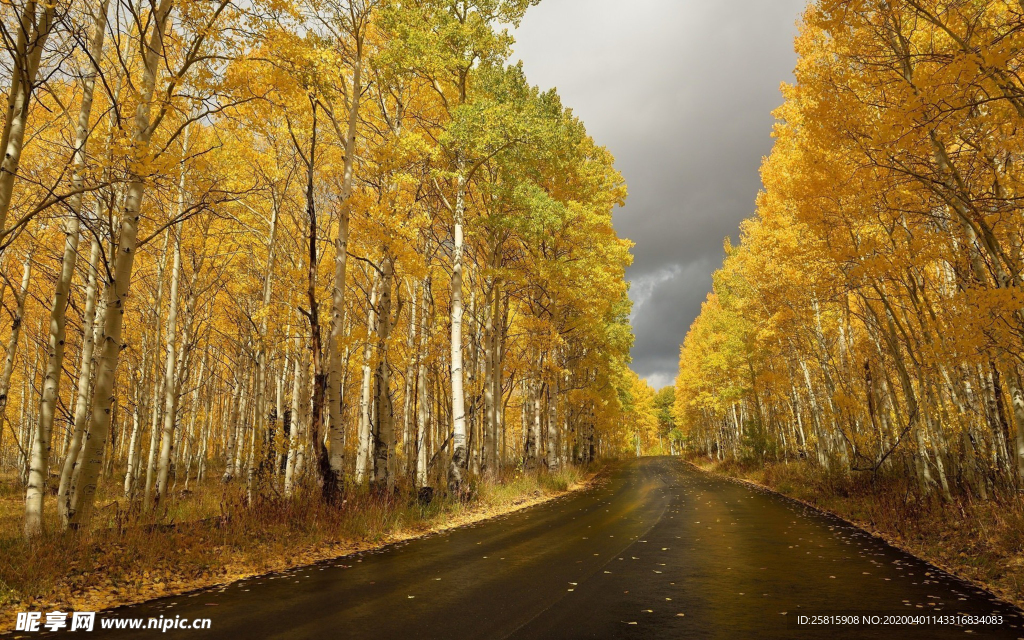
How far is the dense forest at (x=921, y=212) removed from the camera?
659 centimetres

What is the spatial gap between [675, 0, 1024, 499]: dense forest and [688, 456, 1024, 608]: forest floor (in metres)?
0.63

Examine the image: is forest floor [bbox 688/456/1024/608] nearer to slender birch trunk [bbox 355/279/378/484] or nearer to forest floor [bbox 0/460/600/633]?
forest floor [bbox 0/460/600/633]

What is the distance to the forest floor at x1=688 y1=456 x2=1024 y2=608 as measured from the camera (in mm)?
6523

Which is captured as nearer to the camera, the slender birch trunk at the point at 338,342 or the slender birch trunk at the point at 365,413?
the slender birch trunk at the point at 338,342

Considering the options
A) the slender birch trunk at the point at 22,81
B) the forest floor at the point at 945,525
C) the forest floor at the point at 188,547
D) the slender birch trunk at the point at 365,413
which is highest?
the slender birch trunk at the point at 22,81

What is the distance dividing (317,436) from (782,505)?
1318cm

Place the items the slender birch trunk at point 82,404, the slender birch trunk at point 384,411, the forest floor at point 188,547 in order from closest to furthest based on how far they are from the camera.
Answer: the forest floor at point 188,547, the slender birch trunk at point 82,404, the slender birch trunk at point 384,411

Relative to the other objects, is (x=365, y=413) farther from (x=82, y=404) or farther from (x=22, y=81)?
(x=22, y=81)

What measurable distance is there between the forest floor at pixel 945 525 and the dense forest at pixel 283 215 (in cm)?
952

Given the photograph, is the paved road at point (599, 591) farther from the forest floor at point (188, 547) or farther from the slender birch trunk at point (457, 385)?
the slender birch trunk at point (457, 385)

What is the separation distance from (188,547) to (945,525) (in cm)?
1251

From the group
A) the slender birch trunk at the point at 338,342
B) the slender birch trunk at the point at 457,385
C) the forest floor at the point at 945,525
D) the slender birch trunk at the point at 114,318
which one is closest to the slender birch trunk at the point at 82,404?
the slender birch trunk at the point at 114,318

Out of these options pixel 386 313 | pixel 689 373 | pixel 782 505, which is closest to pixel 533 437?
pixel 782 505

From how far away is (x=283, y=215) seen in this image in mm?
19547
